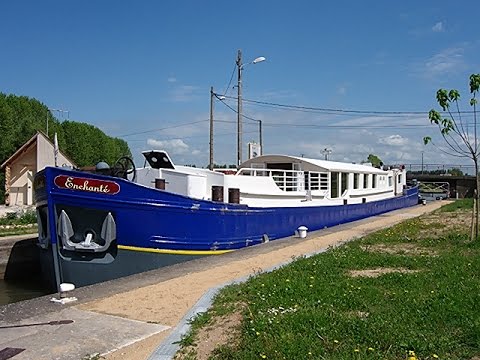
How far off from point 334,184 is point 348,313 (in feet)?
52.1

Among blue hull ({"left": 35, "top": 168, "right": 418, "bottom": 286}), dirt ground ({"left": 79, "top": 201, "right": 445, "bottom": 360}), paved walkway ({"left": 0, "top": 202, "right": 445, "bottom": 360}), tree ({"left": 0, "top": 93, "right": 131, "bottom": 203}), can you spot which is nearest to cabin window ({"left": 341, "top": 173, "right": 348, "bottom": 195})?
blue hull ({"left": 35, "top": 168, "right": 418, "bottom": 286})

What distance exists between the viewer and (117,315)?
21.6 feet

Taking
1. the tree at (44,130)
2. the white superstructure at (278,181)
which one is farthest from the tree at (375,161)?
the tree at (44,130)

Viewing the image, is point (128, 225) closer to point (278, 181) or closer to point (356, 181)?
point (278, 181)

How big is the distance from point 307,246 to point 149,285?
588 cm

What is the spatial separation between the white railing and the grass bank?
834cm

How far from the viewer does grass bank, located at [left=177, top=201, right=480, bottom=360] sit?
4684mm

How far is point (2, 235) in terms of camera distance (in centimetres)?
1627

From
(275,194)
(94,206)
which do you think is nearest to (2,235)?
(94,206)

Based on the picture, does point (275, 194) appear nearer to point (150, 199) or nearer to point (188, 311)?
point (150, 199)

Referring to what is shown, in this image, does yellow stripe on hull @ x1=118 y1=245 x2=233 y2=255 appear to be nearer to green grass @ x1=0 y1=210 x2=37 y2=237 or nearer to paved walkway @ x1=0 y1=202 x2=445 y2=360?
paved walkway @ x1=0 y1=202 x2=445 y2=360

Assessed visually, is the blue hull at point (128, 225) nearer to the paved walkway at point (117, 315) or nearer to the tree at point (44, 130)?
the paved walkway at point (117, 315)

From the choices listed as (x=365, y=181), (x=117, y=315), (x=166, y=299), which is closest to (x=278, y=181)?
(x=365, y=181)

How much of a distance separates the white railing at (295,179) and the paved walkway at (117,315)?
7251mm
